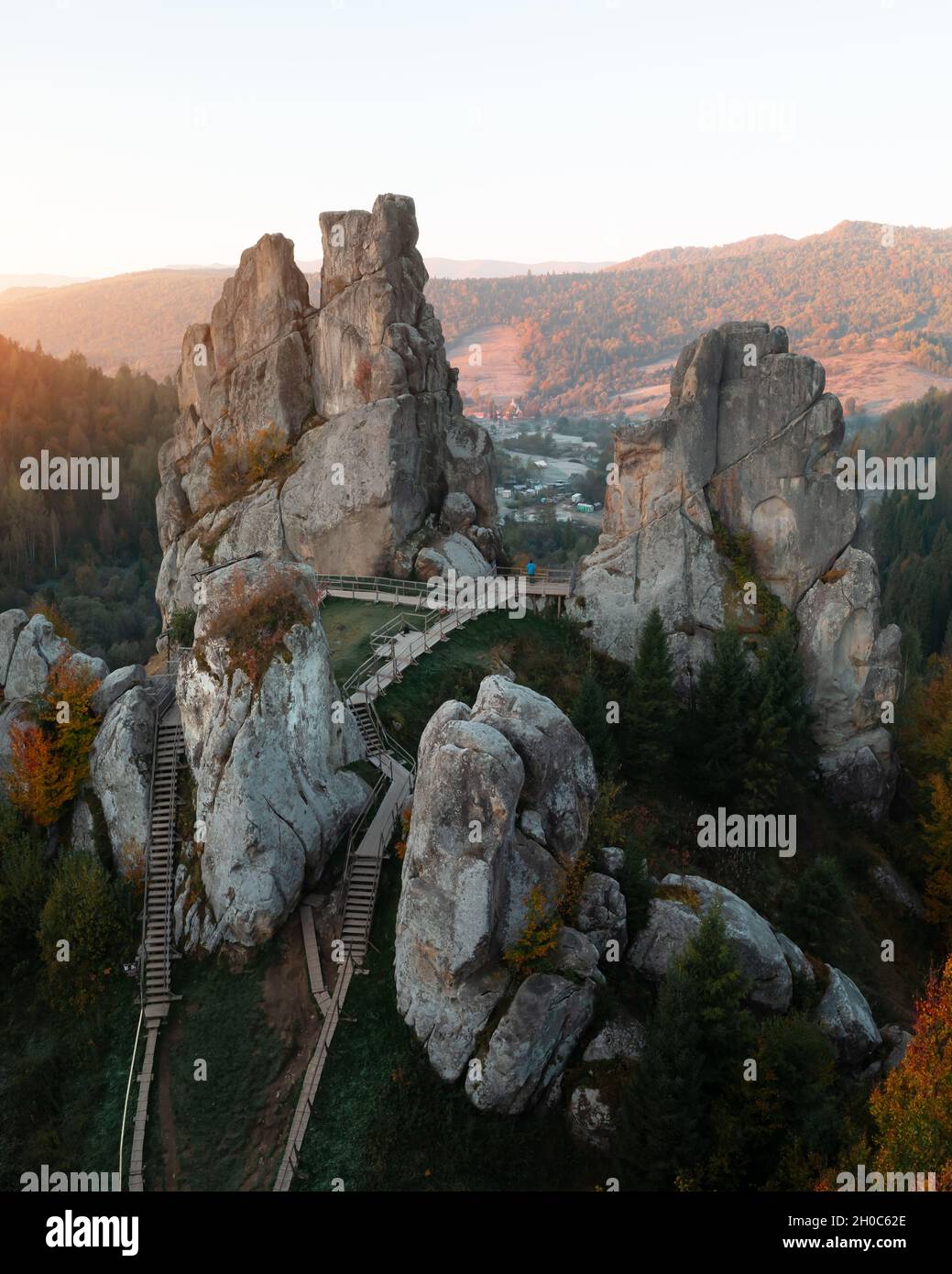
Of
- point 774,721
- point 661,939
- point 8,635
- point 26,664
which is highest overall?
point 8,635

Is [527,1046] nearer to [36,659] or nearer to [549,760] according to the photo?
[549,760]

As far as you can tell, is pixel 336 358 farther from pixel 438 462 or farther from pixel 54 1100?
pixel 54 1100

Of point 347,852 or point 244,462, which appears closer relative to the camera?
point 347,852

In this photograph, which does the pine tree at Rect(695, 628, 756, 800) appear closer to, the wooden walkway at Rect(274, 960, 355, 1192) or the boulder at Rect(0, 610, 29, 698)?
the wooden walkway at Rect(274, 960, 355, 1192)

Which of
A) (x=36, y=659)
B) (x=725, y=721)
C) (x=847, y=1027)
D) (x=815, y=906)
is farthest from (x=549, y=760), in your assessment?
(x=36, y=659)

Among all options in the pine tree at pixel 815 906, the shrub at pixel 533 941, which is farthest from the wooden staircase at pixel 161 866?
the pine tree at pixel 815 906
